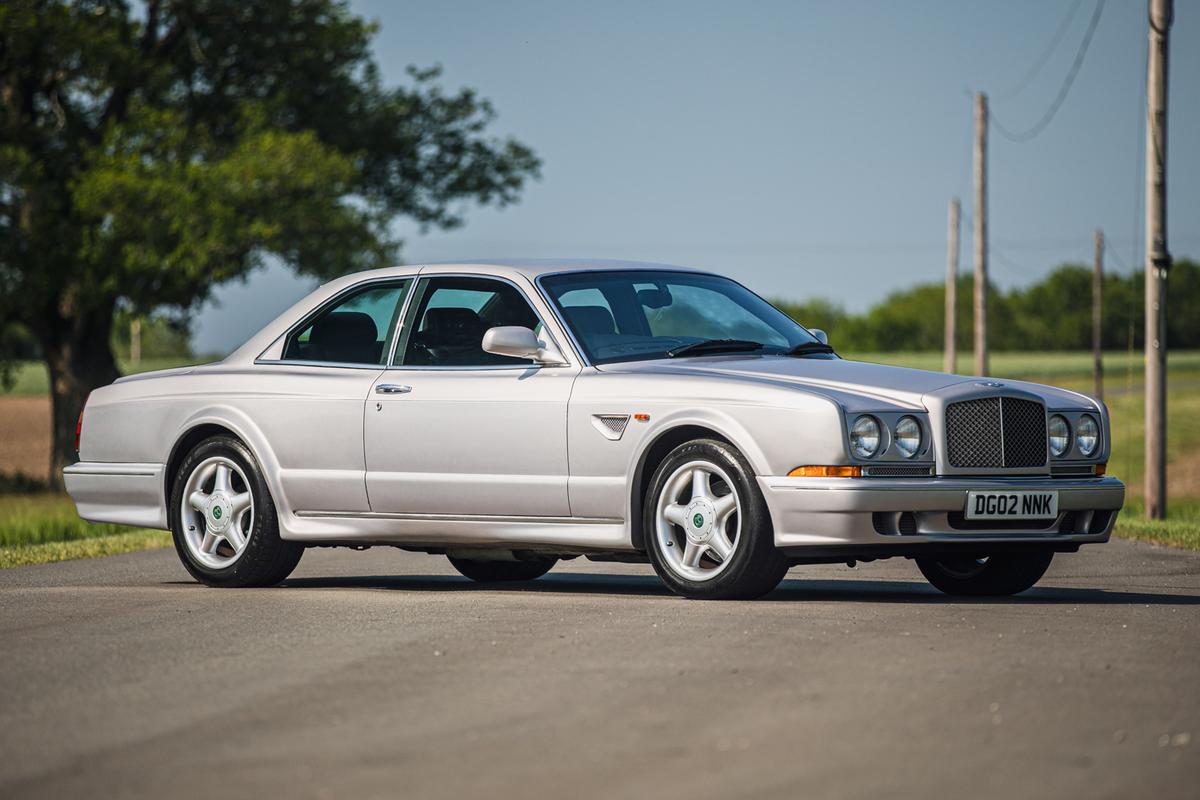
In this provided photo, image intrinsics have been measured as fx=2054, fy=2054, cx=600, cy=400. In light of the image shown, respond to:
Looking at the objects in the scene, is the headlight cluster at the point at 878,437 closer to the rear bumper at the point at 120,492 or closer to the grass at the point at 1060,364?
the rear bumper at the point at 120,492

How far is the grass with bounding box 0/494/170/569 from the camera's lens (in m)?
13.6

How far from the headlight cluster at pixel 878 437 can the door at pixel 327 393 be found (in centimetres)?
267

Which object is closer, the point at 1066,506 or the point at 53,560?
the point at 1066,506

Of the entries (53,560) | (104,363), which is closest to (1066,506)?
(53,560)

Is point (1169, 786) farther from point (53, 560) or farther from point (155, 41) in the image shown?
point (155, 41)

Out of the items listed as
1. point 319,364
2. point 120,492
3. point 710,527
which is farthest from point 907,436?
point 120,492

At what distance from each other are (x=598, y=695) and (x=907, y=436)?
3031 millimetres

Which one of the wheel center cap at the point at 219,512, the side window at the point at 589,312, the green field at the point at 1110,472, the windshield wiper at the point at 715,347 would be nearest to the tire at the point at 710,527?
the windshield wiper at the point at 715,347

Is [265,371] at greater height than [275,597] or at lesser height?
greater

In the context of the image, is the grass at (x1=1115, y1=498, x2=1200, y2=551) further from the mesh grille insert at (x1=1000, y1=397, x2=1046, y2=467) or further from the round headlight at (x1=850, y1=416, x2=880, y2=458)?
the round headlight at (x1=850, y1=416, x2=880, y2=458)

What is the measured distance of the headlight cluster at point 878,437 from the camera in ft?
28.7

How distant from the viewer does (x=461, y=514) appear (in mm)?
9820

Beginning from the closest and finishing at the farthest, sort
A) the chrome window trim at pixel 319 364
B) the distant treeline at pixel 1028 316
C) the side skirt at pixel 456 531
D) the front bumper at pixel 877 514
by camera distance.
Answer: the front bumper at pixel 877 514 → the side skirt at pixel 456 531 → the chrome window trim at pixel 319 364 → the distant treeline at pixel 1028 316

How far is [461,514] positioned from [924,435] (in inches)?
90.7
